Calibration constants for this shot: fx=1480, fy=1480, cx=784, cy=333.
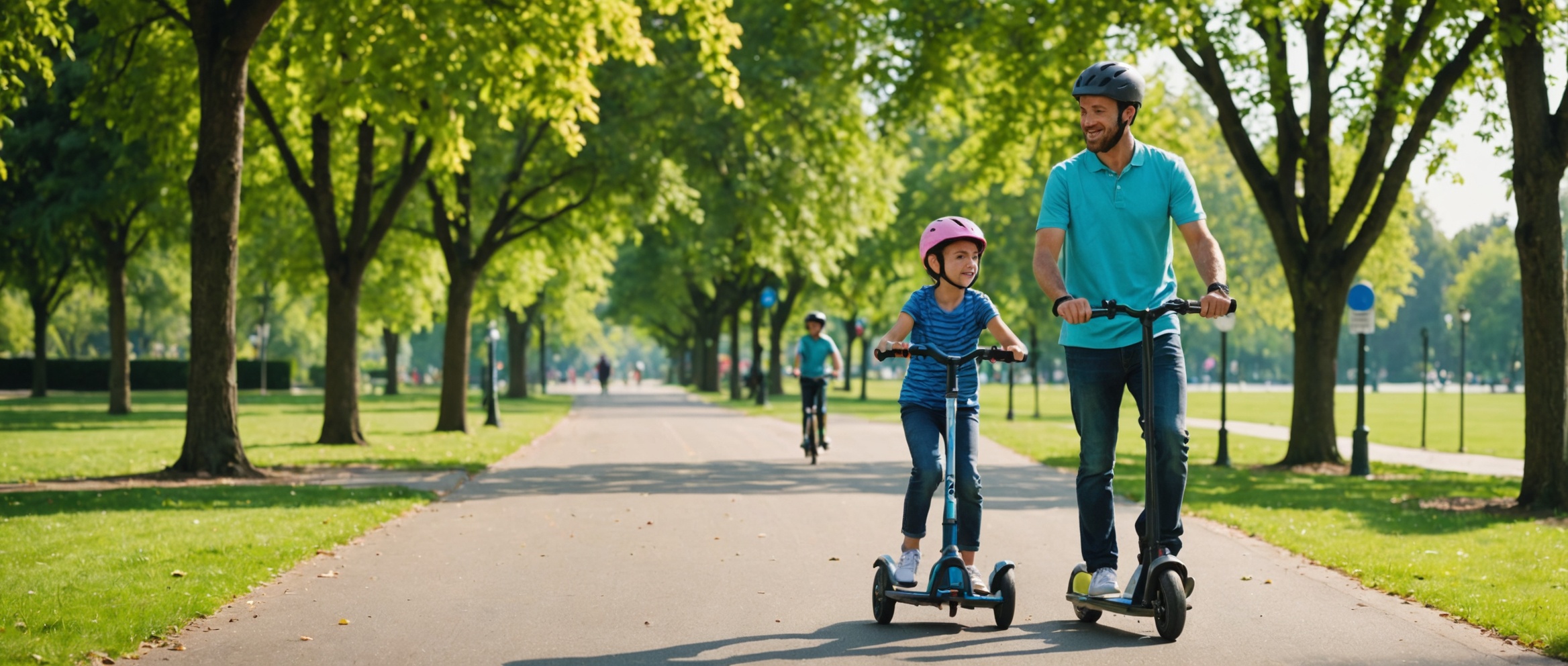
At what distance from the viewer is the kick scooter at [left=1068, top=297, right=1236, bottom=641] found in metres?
5.66

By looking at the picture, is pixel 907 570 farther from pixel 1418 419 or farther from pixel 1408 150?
pixel 1418 419

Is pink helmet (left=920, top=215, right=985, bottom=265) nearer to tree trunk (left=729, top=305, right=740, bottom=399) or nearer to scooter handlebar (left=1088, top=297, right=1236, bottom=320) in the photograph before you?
scooter handlebar (left=1088, top=297, right=1236, bottom=320)

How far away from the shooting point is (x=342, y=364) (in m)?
20.2

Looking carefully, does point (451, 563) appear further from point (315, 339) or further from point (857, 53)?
point (315, 339)

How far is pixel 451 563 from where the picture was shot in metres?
8.55

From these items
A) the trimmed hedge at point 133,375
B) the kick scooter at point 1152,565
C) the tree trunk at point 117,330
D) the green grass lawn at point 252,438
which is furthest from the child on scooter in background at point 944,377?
the trimmed hedge at point 133,375

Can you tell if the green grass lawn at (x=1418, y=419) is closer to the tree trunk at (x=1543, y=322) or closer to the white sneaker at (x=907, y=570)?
the tree trunk at (x=1543, y=322)

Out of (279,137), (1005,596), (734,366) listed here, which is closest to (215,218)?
(279,137)

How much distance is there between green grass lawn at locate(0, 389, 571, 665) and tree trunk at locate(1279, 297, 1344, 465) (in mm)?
9843

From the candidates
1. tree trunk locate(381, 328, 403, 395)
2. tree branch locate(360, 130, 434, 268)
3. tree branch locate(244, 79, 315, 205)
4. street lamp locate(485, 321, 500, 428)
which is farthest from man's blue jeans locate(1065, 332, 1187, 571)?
tree trunk locate(381, 328, 403, 395)

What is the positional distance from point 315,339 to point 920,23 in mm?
62518

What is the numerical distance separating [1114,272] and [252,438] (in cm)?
1878

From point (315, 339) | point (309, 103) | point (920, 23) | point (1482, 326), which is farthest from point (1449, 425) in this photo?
point (1482, 326)

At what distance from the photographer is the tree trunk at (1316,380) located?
17969 millimetres
